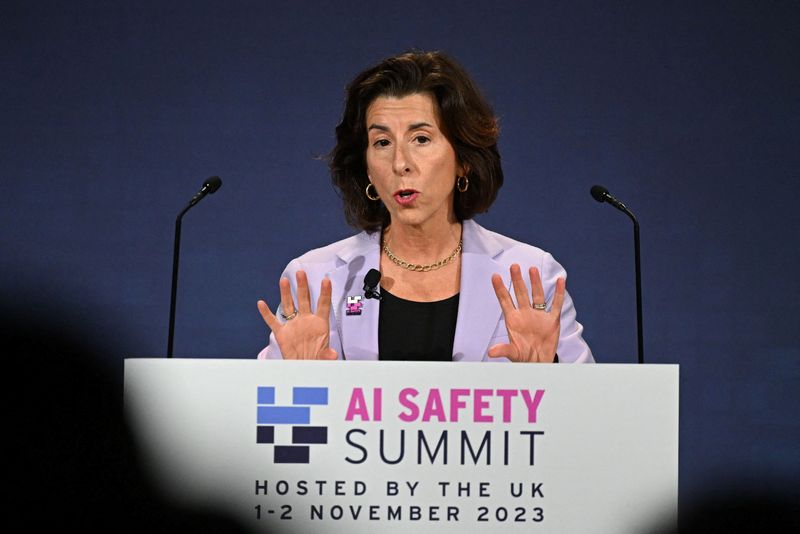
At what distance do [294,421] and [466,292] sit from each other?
1.32m

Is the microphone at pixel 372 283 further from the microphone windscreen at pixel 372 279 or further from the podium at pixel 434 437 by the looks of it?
the podium at pixel 434 437

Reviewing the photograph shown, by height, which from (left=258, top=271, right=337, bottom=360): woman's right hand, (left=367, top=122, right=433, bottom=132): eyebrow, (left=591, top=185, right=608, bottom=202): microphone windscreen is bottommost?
(left=258, top=271, right=337, bottom=360): woman's right hand

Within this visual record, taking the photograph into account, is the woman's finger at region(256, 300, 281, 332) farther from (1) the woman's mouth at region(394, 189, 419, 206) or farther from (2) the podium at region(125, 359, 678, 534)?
(2) the podium at region(125, 359, 678, 534)

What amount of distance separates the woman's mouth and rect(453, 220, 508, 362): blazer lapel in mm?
207

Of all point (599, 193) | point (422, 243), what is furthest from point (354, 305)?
point (599, 193)

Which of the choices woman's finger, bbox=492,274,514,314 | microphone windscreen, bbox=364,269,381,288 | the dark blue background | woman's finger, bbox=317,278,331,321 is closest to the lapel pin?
microphone windscreen, bbox=364,269,381,288

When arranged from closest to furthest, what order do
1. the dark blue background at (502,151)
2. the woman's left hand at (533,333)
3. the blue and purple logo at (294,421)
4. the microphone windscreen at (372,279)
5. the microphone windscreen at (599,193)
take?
the blue and purple logo at (294,421), the woman's left hand at (533,333), the microphone windscreen at (372,279), the microphone windscreen at (599,193), the dark blue background at (502,151)

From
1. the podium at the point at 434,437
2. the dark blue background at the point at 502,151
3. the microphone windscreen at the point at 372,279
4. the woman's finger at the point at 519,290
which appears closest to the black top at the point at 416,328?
the microphone windscreen at the point at 372,279

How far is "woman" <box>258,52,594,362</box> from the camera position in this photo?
8.22 ft

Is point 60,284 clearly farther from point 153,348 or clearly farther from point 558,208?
point 558,208

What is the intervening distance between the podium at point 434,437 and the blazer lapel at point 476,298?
1.14 metres

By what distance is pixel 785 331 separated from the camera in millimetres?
3906

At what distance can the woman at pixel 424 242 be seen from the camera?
2.51 metres

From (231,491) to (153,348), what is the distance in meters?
2.57
